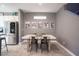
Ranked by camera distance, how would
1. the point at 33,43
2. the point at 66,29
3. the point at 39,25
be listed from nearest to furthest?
the point at 39,25 < the point at 66,29 < the point at 33,43

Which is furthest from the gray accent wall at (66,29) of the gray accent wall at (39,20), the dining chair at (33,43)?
the dining chair at (33,43)

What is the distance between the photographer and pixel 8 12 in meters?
4.85

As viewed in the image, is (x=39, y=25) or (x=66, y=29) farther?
(x=66, y=29)

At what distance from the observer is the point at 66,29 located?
4.89m

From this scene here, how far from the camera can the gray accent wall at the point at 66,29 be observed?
4.13 meters

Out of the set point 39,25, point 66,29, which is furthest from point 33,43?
point 66,29

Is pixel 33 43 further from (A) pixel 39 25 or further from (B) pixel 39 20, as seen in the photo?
(B) pixel 39 20


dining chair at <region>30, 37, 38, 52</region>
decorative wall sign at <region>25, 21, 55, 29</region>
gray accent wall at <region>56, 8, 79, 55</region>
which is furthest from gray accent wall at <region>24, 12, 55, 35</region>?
dining chair at <region>30, 37, 38, 52</region>

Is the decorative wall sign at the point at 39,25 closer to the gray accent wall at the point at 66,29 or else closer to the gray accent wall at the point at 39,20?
the gray accent wall at the point at 39,20

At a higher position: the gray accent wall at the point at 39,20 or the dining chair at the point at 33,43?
the gray accent wall at the point at 39,20

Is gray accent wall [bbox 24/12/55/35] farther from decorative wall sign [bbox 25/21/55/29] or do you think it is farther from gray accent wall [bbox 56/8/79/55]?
gray accent wall [bbox 56/8/79/55]

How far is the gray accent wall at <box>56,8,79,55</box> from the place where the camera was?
4.13 metres

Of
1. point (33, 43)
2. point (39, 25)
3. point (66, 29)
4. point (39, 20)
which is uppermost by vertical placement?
point (39, 20)

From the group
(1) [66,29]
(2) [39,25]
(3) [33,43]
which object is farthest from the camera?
(3) [33,43]
